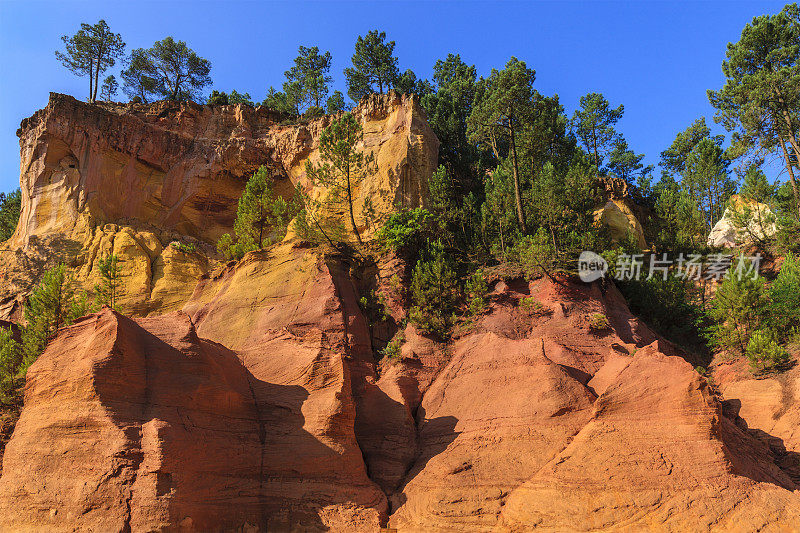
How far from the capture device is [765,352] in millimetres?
19531

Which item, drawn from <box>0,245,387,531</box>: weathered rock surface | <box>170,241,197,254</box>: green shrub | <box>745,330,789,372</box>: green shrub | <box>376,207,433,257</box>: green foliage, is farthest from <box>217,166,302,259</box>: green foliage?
<box>745,330,789,372</box>: green shrub

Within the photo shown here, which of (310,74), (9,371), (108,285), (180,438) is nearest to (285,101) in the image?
(310,74)

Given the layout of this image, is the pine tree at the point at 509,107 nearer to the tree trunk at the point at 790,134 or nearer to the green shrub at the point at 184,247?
the tree trunk at the point at 790,134

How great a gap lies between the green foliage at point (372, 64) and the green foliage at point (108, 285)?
22842 millimetres

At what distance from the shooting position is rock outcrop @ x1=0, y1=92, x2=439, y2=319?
88.2 feet

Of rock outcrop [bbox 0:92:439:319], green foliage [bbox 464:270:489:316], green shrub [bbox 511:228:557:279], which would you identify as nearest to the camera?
green foliage [bbox 464:270:489:316]

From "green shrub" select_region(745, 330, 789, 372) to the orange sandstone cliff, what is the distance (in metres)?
1.00

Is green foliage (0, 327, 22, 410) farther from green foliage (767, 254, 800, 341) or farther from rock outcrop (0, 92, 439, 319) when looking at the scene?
green foliage (767, 254, 800, 341)

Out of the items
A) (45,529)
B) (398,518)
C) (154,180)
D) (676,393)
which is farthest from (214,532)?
(154,180)

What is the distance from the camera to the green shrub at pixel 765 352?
19312 mm

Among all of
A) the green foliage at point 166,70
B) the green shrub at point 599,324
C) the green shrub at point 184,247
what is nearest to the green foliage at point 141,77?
the green foliage at point 166,70

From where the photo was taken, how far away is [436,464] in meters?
14.1

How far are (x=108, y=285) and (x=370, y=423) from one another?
1629cm

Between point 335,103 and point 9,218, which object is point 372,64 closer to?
point 335,103
